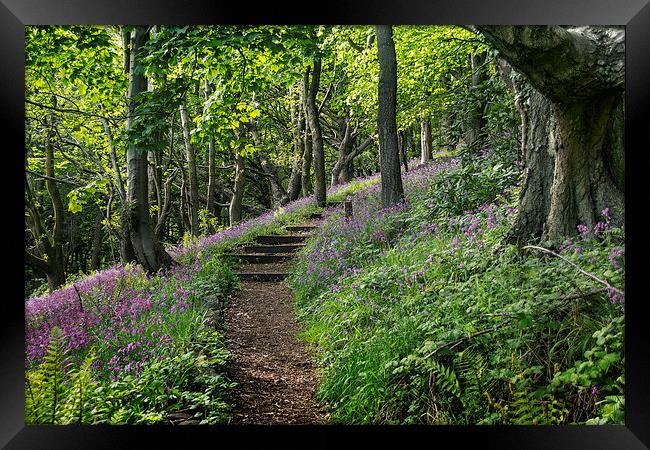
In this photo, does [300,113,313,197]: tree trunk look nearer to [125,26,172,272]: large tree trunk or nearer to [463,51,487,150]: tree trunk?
[125,26,172,272]: large tree trunk

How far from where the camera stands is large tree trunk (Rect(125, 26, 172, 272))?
415 cm

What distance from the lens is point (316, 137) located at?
15.6 feet

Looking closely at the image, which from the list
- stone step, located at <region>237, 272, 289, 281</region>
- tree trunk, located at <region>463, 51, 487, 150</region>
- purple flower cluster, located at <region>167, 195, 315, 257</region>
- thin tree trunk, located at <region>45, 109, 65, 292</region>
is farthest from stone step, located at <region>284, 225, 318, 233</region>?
thin tree trunk, located at <region>45, 109, 65, 292</region>

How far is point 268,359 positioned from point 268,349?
0.16 m

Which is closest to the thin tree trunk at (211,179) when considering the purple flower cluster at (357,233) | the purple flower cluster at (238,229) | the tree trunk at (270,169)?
the purple flower cluster at (238,229)

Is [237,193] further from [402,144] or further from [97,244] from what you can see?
[402,144]

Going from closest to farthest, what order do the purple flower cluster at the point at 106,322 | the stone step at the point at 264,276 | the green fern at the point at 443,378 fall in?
1. the green fern at the point at 443,378
2. the purple flower cluster at the point at 106,322
3. the stone step at the point at 264,276

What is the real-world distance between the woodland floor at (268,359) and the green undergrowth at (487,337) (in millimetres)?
186

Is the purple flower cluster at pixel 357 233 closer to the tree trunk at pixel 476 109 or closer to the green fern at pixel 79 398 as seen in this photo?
the tree trunk at pixel 476 109

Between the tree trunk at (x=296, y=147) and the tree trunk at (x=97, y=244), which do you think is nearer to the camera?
the tree trunk at (x=97, y=244)

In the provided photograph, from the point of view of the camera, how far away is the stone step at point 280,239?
5.13 meters

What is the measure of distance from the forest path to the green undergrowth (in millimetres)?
203

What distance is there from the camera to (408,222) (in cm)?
548
